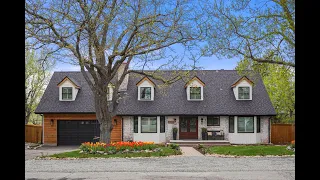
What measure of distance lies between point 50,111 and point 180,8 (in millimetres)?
12765

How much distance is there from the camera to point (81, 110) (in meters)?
24.3

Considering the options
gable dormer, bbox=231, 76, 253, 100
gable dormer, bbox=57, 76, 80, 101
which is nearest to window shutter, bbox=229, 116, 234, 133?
gable dormer, bbox=231, 76, 253, 100

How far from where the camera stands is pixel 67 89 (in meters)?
25.6

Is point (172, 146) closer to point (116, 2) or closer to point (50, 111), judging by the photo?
point (116, 2)

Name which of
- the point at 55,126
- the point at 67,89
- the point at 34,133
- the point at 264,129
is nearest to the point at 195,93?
the point at 264,129

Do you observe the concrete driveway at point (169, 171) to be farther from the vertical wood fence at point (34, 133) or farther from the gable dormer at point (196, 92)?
the vertical wood fence at point (34, 133)

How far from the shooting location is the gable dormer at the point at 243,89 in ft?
83.2

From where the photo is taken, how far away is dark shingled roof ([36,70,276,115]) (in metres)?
24.3

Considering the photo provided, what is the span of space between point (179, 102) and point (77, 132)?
23.8ft

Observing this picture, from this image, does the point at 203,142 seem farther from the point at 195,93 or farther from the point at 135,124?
the point at 135,124

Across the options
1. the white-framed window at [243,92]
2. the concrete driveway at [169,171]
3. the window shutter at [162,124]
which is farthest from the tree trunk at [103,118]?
the white-framed window at [243,92]

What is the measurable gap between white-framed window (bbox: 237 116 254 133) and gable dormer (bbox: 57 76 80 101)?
11555 mm

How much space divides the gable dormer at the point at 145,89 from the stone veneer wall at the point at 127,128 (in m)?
1.71
